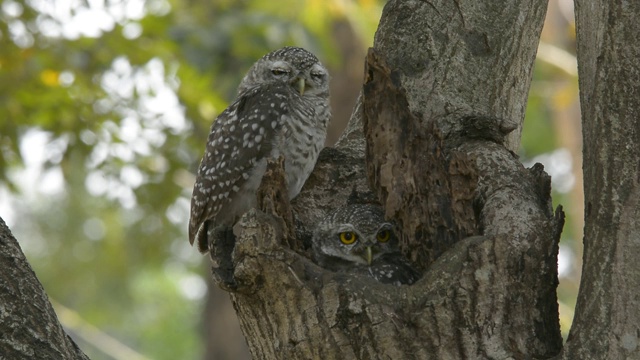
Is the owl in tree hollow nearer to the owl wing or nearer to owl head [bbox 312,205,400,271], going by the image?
the owl wing

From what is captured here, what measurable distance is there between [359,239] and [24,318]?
1877 mm

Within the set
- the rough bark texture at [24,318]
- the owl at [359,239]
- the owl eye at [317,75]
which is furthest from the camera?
the owl eye at [317,75]

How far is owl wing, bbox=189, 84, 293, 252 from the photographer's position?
534 cm

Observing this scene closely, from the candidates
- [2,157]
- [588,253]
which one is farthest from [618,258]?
[2,157]

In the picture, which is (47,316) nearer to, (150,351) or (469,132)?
(469,132)

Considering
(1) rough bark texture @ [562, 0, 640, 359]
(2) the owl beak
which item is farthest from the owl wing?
(1) rough bark texture @ [562, 0, 640, 359]

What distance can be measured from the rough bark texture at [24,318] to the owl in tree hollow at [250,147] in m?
1.96

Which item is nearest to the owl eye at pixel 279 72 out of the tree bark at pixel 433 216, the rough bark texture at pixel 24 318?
the tree bark at pixel 433 216

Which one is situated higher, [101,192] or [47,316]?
[101,192]

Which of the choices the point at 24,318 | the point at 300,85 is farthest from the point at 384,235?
the point at 24,318

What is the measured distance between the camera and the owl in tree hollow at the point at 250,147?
532 centimetres

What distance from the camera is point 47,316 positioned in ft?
10.8

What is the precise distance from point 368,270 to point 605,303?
5.53 feet

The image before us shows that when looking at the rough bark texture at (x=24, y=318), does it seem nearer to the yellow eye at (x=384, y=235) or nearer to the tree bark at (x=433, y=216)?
the tree bark at (x=433, y=216)
